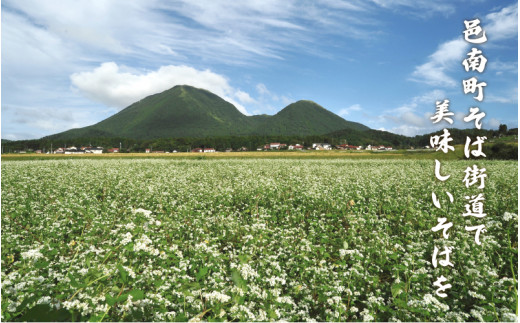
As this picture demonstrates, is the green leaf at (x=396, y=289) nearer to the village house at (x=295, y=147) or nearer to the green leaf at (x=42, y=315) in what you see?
the green leaf at (x=42, y=315)

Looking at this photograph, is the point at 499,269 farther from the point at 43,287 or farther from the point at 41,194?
the point at 41,194

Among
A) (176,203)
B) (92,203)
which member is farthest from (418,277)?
(92,203)

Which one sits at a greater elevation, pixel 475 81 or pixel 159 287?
pixel 475 81

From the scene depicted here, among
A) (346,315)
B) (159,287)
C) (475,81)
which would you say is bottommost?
(346,315)

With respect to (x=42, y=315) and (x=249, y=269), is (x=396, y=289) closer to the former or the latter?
(x=249, y=269)

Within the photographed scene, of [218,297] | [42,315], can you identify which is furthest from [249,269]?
[42,315]

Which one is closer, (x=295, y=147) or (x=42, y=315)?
(x=42, y=315)

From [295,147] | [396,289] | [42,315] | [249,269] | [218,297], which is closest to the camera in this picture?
[42,315]

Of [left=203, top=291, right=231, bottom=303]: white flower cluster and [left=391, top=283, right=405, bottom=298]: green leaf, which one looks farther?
[left=391, top=283, right=405, bottom=298]: green leaf

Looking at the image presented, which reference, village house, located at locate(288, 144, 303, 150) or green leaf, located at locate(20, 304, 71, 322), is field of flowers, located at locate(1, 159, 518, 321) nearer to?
green leaf, located at locate(20, 304, 71, 322)

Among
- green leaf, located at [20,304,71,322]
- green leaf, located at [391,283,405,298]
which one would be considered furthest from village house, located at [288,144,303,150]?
green leaf, located at [20,304,71,322]

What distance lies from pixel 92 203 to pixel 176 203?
3.75 m

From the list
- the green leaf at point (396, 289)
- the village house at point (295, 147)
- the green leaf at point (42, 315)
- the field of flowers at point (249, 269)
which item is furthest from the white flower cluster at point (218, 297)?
the village house at point (295, 147)

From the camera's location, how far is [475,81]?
9719mm
